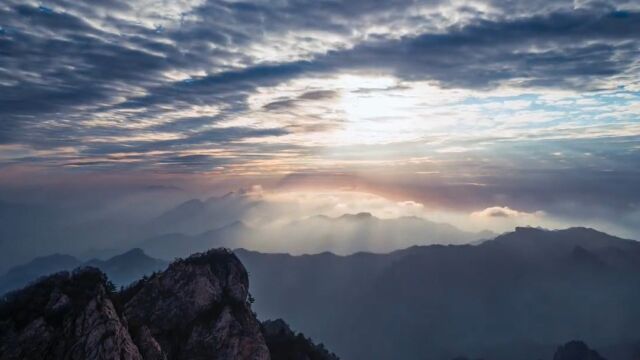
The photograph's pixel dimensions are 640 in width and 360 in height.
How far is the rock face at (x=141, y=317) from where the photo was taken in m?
52.9

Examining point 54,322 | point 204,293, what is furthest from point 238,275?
point 54,322

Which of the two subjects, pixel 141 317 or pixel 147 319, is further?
pixel 141 317

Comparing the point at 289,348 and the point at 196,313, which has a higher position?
the point at 196,313

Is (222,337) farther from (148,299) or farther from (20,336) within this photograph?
(20,336)

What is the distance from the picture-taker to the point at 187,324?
80.3 m

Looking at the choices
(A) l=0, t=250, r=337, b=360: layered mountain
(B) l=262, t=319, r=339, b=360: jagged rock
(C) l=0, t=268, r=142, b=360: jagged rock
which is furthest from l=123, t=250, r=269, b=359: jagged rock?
(B) l=262, t=319, r=339, b=360: jagged rock

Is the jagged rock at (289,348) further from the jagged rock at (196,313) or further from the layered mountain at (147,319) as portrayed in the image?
the jagged rock at (196,313)

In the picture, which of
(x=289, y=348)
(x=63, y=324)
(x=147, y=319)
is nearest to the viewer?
(x=63, y=324)

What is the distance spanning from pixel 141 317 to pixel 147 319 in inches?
63.7

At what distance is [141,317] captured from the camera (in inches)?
3169

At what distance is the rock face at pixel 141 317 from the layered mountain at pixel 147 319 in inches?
4.5

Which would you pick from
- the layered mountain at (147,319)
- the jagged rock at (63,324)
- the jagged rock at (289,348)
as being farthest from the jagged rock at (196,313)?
the jagged rock at (289,348)

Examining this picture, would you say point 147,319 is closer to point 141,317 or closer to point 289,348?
point 141,317

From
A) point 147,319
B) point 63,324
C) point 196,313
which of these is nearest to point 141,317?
point 147,319
